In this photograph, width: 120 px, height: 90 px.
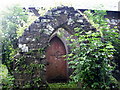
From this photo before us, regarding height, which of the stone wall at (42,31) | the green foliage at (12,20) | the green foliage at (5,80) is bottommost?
the green foliage at (5,80)

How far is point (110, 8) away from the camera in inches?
288

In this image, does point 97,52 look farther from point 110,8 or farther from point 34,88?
point 110,8

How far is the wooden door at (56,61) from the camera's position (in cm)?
700

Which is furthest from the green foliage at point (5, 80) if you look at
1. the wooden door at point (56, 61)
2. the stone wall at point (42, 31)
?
the wooden door at point (56, 61)

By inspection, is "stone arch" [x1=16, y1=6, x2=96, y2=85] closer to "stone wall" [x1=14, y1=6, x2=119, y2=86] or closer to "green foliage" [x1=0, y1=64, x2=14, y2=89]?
"stone wall" [x1=14, y1=6, x2=119, y2=86]

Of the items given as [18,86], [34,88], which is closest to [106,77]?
[34,88]

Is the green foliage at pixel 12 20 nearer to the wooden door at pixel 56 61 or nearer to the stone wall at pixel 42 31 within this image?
the stone wall at pixel 42 31

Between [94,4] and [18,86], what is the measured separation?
5.12 metres

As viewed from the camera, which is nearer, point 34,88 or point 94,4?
point 34,88

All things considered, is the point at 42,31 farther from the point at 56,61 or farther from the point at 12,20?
the point at 56,61

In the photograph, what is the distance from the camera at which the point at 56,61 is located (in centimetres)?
707

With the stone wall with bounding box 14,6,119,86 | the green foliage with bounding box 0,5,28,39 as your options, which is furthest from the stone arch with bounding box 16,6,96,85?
the green foliage with bounding box 0,5,28,39

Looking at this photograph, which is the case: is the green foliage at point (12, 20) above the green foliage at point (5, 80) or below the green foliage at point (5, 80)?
above

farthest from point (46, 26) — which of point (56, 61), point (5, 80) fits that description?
point (56, 61)
